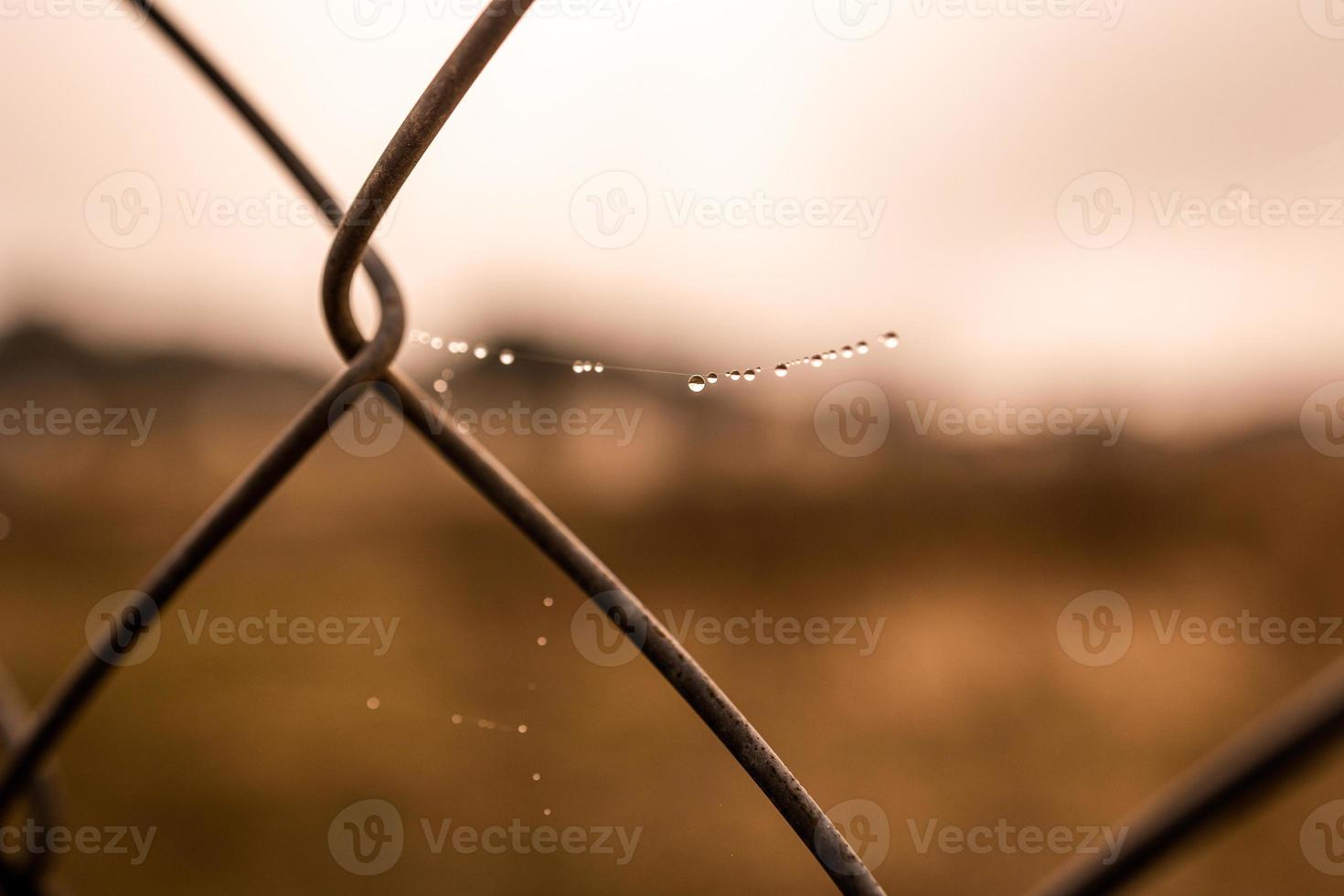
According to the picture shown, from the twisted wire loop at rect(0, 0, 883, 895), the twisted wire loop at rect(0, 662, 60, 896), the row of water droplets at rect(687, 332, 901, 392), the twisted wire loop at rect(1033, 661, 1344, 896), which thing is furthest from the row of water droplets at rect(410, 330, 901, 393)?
the twisted wire loop at rect(0, 662, 60, 896)

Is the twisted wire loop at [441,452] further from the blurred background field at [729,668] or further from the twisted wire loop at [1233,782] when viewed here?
the blurred background field at [729,668]

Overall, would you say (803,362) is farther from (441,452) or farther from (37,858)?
(37,858)

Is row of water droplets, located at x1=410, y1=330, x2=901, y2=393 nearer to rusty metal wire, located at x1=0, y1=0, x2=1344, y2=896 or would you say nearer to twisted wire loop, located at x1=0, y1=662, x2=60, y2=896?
rusty metal wire, located at x1=0, y1=0, x2=1344, y2=896

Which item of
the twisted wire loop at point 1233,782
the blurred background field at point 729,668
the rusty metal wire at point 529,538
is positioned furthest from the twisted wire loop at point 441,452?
the blurred background field at point 729,668

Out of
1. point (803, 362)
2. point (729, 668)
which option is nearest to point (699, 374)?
point (803, 362)

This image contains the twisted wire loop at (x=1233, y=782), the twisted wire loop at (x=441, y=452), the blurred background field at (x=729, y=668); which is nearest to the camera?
the twisted wire loop at (x=1233, y=782)

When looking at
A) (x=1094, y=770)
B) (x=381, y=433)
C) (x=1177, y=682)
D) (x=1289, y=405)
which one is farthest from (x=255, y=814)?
(x=1177, y=682)

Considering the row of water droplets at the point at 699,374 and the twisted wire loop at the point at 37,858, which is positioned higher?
the row of water droplets at the point at 699,374
